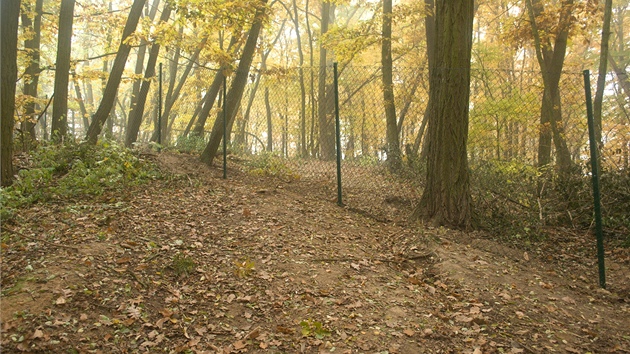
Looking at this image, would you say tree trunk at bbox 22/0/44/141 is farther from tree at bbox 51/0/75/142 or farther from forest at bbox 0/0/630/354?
tree at bbox 51/0/75/142

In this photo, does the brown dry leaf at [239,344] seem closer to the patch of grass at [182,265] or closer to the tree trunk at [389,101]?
the patch of grass at [182,265]

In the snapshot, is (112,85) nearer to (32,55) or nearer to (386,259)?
(32,55)

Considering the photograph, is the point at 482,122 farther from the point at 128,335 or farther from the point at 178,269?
the point at 128,335

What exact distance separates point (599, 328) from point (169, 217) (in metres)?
4.55

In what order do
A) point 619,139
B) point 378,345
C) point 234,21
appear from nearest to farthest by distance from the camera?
1. point 378,345
2. point 619,139
3. point 234,21

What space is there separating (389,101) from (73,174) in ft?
19.2

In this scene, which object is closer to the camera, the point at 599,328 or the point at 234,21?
the point at 599,328

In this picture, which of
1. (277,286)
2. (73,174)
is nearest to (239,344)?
(277,286)

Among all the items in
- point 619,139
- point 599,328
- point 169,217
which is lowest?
point 599,328

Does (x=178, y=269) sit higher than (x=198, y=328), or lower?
higher

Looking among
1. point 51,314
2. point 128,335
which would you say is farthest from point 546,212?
point 51,314

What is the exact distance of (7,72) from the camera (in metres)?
5.13

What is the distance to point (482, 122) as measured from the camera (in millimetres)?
9125

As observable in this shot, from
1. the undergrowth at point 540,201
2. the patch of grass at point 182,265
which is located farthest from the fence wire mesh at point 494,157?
the patch of grass at point 182,265
